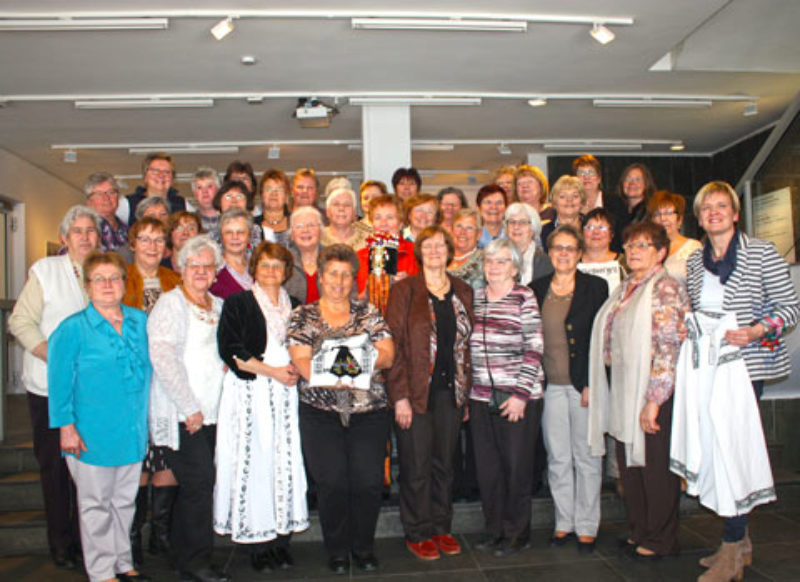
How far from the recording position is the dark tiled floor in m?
3.39

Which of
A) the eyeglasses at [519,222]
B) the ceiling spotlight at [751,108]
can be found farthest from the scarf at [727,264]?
the ceiling spotlight at [751,108]

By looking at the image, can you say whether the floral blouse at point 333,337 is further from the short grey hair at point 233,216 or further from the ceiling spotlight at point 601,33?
the ceiling spotlight at point 601,33

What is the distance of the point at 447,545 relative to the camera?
3705 millimetres

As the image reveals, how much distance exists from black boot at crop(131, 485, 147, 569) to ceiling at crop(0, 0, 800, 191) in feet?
13.0

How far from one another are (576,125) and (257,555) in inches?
312

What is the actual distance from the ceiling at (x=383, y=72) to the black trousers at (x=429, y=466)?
372cm

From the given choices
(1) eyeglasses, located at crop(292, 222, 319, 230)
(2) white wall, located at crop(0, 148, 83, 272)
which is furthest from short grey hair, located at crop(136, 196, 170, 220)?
(2) white wall, located at crop(0, 148, 83, 272)

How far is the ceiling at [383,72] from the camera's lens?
19.2 ft

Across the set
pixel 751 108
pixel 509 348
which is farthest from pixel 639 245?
pixel 751 108

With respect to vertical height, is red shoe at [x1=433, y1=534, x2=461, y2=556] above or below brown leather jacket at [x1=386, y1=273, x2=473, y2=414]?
below

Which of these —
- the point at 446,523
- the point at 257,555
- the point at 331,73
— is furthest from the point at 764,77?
the point at 257,555

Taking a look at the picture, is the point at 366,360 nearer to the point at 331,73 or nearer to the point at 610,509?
the point at 610,509

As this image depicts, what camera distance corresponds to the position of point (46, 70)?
680cm

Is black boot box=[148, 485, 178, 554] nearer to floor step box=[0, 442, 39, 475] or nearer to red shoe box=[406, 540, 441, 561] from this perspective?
red shoe box=[406, 540, 441, 561]
